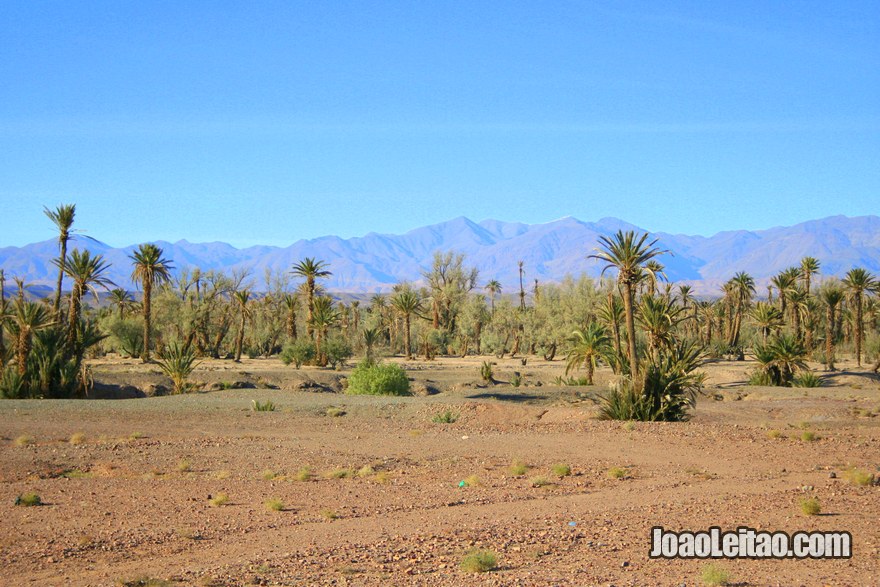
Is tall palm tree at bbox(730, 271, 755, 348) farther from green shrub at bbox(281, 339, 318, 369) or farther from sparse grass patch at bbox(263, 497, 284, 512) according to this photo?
sparse grass patch at bbox(263, 497, 284, 512)

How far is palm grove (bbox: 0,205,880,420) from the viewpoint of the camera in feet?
90.3

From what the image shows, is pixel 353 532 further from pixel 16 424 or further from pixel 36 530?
pixel 16 424

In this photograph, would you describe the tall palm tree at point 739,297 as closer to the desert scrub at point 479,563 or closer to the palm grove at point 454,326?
the palm grove at point 454,326

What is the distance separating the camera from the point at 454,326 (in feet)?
259

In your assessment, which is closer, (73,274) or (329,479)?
(329,479)

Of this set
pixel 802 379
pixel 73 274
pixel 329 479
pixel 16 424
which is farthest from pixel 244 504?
pixel 802 379

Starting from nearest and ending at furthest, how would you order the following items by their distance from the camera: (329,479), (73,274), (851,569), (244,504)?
(851,569) < (244,504) < (329,479) < (73,274)

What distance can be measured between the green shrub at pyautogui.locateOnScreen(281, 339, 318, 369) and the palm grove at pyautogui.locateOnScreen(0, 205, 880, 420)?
10 centimetres

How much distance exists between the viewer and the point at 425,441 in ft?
65.4

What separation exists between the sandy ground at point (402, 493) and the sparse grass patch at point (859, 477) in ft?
0.65

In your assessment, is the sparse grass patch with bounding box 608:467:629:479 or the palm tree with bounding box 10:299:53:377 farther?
the palm tree with bounding box 10:299:53:377

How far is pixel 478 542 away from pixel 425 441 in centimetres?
939

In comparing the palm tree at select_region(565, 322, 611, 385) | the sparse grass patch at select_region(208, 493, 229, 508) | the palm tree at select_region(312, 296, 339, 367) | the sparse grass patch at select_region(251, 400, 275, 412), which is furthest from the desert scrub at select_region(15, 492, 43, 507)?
the palm tree at select_region(312, 296, 339, 367)

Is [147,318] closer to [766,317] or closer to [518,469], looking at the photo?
[766,317]
